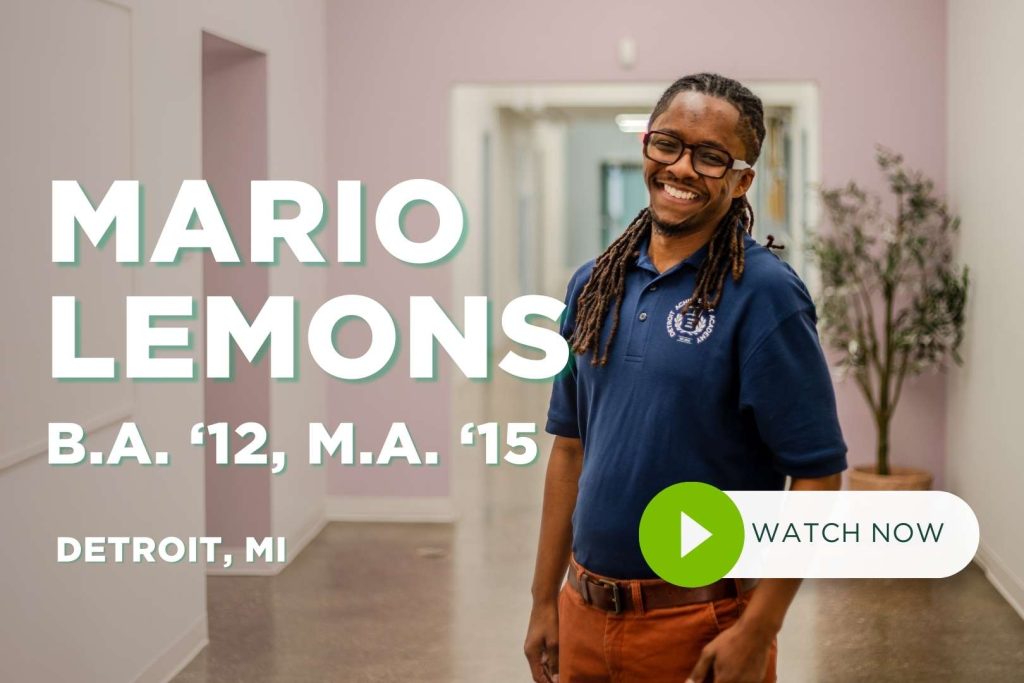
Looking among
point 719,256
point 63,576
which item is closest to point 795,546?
point 719,256

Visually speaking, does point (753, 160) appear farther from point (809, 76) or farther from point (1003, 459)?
point (809, 76)

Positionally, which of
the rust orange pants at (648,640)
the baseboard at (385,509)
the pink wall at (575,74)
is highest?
the pink wall at (575,74)

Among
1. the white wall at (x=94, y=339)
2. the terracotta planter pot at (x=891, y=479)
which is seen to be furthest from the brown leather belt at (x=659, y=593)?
the terracotta planter pot at (x=891, y=479)

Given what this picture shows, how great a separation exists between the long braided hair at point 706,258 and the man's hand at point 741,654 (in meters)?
0.42

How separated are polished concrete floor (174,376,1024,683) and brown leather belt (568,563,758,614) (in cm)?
239

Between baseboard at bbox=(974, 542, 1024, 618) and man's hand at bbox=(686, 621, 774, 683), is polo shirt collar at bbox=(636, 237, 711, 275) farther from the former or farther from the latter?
baseboard at bbox=(974, 542, 1024, 618)

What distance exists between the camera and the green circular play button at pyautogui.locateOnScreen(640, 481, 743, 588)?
69.4 inches

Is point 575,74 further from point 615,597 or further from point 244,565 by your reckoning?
point 615,597

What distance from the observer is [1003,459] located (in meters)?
5.11

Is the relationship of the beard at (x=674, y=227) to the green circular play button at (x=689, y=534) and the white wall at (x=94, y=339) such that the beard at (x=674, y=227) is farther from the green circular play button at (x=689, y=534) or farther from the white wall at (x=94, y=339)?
the white wall at (x=94, y=339)

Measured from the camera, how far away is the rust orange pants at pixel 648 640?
1.75 meters

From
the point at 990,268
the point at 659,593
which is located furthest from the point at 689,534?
the point at 990,268

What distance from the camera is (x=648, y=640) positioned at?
177 centimetres

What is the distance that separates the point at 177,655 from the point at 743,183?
3.10 metres
